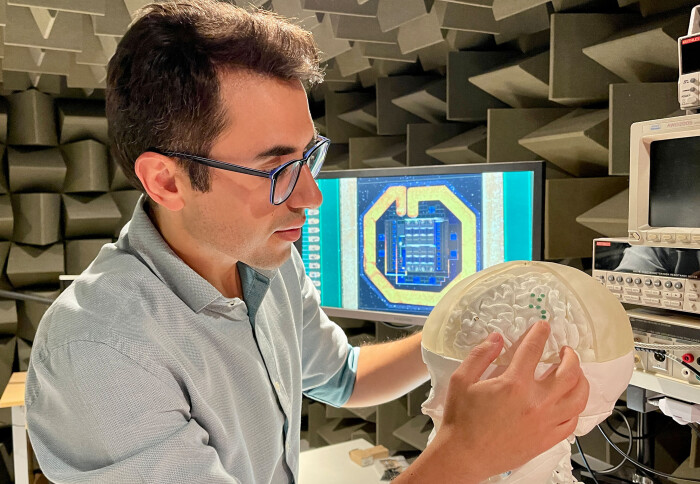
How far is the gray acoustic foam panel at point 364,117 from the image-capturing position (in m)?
2.96

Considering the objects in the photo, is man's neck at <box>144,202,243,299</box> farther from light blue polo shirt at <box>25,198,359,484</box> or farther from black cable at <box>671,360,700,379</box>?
black cable at <box>671,360,700,379</box>

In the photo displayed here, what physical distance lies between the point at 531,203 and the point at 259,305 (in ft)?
3.20

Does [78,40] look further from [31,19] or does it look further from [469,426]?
[469,426]

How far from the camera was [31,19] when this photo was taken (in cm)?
239

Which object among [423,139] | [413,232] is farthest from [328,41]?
[413,232]

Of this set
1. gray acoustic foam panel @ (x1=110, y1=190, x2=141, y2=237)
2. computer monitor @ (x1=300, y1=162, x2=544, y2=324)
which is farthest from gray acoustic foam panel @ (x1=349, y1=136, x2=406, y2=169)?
gray acoustic foam panel @ (x1=110, y1=190, x2=141, y2=237)

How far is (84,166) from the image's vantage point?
11.2 ft

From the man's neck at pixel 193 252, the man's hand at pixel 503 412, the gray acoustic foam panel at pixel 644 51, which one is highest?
the gray acoustic foam panel at pixel 644 51

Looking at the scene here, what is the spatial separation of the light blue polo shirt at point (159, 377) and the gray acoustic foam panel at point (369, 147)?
180 cm

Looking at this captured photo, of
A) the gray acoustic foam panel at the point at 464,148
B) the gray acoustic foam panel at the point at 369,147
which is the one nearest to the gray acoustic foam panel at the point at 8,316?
the gray acoustic foam panel at the point at 369,147

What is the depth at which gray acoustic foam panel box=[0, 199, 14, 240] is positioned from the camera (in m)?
3.26

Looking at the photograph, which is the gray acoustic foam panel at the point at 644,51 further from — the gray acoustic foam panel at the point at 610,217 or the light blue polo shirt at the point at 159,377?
the light blue polo shirt at the point at 159,377

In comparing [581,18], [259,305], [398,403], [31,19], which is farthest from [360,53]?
[259,305]

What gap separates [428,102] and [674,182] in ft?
4.67
